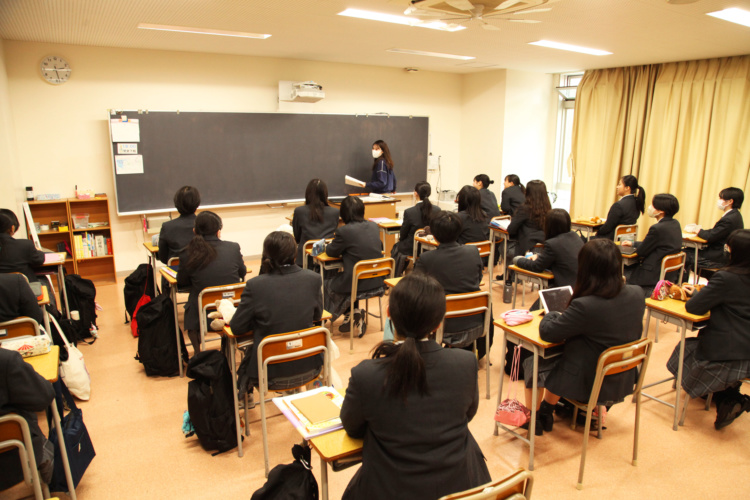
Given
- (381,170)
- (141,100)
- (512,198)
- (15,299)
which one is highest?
(141,100)

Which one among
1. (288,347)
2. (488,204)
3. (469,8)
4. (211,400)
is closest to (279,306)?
(288,347)

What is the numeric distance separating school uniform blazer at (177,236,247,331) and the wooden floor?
601mm

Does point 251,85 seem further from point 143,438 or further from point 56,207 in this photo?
point 143,438

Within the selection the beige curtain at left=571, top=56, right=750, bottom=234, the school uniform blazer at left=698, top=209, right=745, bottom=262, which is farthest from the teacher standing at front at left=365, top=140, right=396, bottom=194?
the school uniform blazer at left=698, top=209, right=745, bottom=262

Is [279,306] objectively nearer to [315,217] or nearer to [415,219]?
[315,217]

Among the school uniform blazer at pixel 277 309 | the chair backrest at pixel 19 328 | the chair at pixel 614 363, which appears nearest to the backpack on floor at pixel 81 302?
the chair backrest at pixel 19 328

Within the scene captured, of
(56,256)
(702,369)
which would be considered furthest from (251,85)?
(702,369)

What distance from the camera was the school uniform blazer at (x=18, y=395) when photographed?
1.93 meters

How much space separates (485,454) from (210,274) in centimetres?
215

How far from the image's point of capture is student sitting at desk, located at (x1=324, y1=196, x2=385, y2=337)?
14.3 ft

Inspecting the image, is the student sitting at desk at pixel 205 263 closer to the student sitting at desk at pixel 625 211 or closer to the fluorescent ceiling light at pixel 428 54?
the fluorescent ceiling light at pixel 428 54

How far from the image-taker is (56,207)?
5.92 metres

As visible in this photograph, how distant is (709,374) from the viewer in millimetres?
2998

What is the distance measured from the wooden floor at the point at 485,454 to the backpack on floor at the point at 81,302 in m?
0.93
